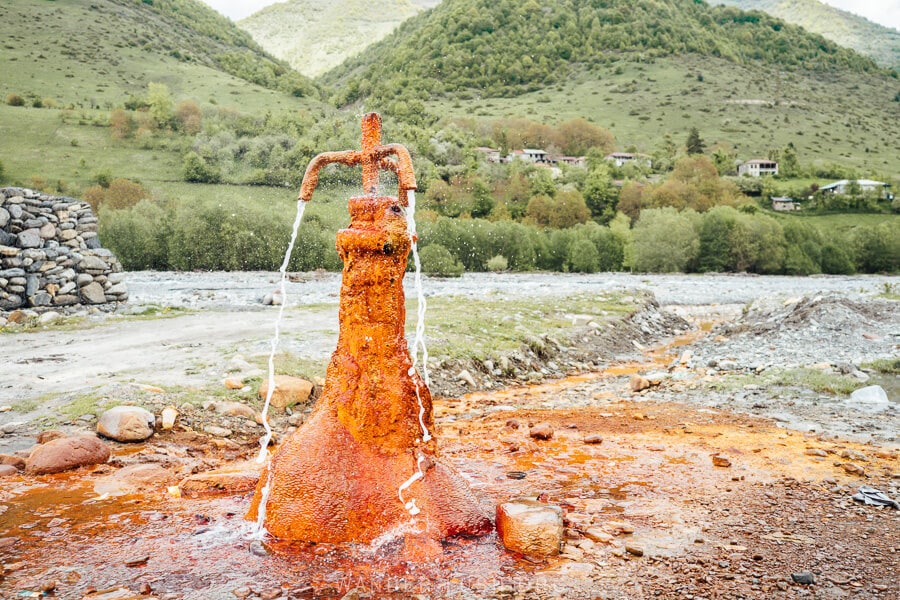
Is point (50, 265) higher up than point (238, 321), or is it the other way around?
point (50, 265)

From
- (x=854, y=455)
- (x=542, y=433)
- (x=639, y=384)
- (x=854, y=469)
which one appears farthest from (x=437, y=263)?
(x=854, y=469)

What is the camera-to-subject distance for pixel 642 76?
151 meters

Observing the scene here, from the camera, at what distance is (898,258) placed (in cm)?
5662

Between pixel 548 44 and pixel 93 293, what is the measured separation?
524 ft

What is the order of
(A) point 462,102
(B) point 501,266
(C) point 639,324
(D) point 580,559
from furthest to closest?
(A) point 462,102 → (B) point 501,266 → (C) point 639,324 → (D) point 580,559

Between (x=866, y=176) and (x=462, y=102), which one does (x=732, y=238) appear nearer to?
(x=866, y=176)

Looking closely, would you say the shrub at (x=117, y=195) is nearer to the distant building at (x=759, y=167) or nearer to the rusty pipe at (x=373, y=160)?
the rusty pipe at (x=373, y=160)

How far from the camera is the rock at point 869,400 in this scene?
31.8 feet

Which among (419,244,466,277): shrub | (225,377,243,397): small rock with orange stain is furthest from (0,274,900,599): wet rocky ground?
(419,244,466,277): shrub

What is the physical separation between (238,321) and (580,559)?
540 inches

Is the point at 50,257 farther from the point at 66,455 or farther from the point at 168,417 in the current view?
the point at 66,455

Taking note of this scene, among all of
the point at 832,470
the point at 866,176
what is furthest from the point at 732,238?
the point at 866,176

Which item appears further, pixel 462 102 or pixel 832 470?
pixel 462 102

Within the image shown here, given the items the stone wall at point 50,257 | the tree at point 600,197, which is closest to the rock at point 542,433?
the stone wall at point 50,257
